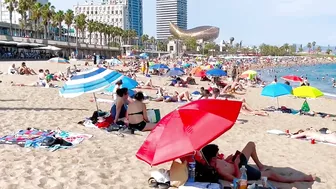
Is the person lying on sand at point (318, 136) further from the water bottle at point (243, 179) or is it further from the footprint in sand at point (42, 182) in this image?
the footprint in sand at point (42, 182)

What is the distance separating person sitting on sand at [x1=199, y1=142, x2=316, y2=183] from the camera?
194 inches

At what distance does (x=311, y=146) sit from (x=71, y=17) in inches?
2668

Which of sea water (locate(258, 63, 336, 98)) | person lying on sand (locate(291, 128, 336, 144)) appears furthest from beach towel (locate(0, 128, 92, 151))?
sea water (locate(258, 63, 336, 98))

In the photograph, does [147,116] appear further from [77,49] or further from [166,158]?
[77,49]

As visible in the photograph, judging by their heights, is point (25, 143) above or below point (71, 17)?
below

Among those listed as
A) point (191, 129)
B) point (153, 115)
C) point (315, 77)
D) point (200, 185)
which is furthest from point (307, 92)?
point (315, 77)

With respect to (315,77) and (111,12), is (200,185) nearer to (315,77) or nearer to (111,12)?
(315,77)

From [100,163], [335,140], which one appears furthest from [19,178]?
[335,140]

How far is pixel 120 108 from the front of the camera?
8070 mm

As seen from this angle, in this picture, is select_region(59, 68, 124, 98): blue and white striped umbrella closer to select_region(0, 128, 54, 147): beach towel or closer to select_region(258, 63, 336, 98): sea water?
select_region(0, 128, 54, 147): beach towel

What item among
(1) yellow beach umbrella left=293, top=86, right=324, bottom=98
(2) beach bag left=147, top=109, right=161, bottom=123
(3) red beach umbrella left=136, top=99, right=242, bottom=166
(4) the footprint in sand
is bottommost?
(4) the footprint in sand

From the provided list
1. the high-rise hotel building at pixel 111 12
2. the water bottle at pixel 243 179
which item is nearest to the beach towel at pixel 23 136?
the water bottle at pixel 243 179

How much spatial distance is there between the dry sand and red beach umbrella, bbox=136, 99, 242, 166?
829mm

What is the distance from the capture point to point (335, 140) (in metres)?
7.95
